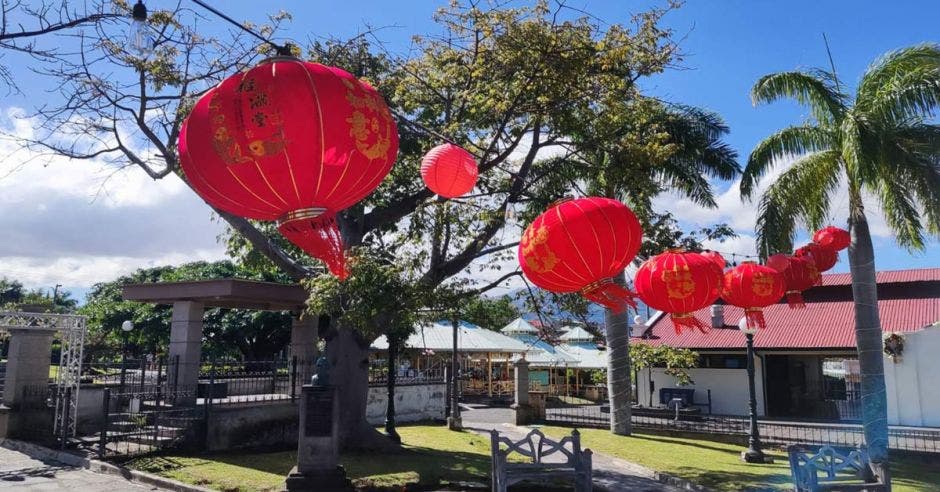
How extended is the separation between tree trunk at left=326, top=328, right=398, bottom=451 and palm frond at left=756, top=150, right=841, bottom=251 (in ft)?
33.1

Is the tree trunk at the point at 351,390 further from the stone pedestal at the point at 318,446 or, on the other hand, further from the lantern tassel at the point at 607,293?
the lantern tassel at the point at 607,293

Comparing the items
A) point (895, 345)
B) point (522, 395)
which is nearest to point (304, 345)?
point (522, 395)

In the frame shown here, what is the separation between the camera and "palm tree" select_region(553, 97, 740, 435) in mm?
13953

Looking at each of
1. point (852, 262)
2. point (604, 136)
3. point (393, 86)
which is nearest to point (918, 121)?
point (852, 262)

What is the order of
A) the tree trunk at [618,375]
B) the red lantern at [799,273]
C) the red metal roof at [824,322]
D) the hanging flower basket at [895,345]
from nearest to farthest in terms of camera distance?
the red lantern at [799,273] < the tree trunk at [618,375] < the hanging flower basket at [895,345] < the red metal roof at [824,322]

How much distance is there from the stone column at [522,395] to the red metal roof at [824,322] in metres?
5.98

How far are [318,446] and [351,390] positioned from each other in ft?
11.1

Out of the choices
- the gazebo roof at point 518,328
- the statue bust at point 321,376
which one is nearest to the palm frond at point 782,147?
the statue bust at point 321,376

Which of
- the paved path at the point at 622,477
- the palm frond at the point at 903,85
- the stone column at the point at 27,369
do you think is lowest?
the paved path at the point at 622,477

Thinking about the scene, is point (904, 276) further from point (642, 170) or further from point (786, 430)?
point (642, 170)

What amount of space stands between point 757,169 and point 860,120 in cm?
265

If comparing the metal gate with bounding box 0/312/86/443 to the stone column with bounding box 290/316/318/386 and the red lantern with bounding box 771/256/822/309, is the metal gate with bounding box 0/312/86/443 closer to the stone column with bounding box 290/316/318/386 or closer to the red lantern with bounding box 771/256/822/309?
the stone column with bounding box 290/316/318/386

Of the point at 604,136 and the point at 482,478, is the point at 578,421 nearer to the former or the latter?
the point at 482,478

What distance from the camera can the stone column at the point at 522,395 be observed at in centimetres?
2162
